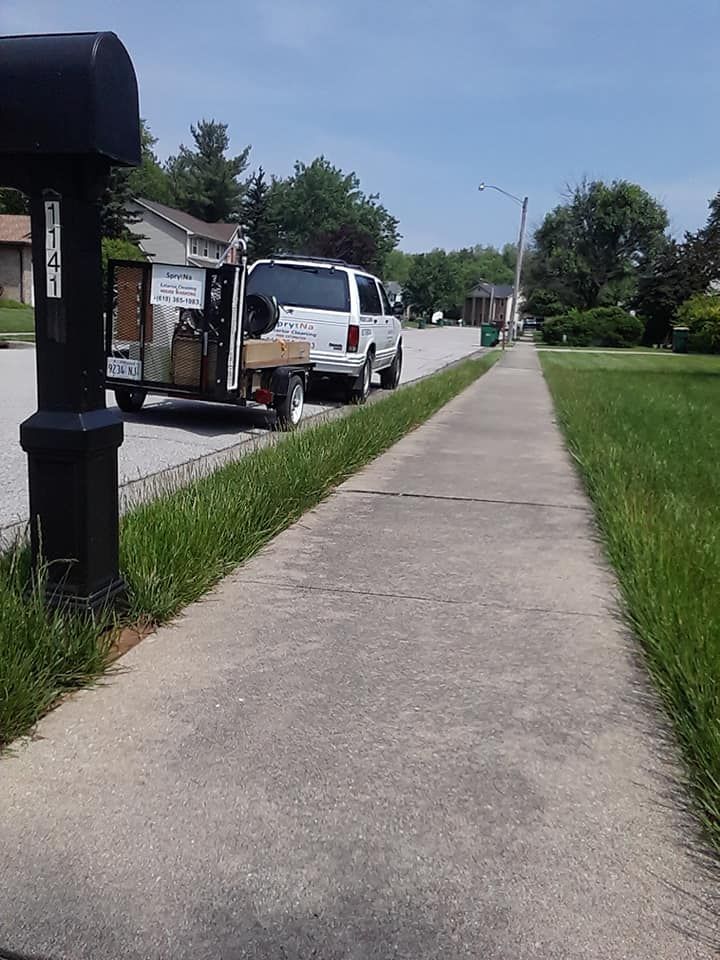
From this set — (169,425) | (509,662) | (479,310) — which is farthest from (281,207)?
(509,662)

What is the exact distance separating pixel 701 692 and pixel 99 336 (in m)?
2.73

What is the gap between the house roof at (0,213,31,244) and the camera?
157 feet

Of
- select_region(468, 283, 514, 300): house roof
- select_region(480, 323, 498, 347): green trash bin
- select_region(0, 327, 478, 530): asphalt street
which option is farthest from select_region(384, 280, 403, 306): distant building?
select_region(468, 283, 514, 300): house roof

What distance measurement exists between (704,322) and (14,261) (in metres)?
37.1

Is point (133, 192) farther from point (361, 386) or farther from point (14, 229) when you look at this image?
point (361, 386)

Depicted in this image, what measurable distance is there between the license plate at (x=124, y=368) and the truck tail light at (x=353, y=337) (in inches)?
158

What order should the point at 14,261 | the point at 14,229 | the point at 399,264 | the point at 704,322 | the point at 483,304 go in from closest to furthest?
1. the point at 704,322
2. the point at 14,261
3. the point at 14,229
4. the point at 483,304
5. the point at 399,264

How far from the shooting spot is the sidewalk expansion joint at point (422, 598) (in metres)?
4.41

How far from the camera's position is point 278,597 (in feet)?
14.6

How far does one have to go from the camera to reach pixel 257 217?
97.7 meters

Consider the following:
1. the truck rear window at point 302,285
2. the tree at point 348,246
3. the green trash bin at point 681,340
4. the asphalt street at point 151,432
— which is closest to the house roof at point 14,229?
the asphalt street at point 151,432

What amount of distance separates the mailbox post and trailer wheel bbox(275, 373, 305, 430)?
6.93 m

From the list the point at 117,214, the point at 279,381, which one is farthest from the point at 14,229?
the point at 279,381

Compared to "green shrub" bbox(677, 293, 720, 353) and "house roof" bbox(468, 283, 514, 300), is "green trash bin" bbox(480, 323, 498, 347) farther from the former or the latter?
"house roof" bbox(468, 283, 514, 300)
